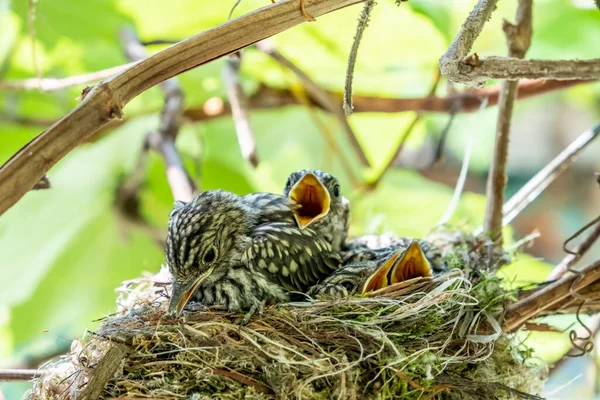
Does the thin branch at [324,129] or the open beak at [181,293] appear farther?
the thin branch at [324,129]

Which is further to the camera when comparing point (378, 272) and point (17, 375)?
point (378, 272)

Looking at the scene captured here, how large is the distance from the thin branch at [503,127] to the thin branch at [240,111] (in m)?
0.73

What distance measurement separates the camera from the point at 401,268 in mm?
1891

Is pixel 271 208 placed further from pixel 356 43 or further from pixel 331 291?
pixel 356 43

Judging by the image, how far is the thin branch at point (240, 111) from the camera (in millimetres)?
2283

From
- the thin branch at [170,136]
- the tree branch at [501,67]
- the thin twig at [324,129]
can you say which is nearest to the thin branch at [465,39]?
the tree branch at [501,67]

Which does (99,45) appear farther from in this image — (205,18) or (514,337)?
(514,337)

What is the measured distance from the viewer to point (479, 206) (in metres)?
3.13

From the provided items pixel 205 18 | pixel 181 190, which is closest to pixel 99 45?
pixel 205 18

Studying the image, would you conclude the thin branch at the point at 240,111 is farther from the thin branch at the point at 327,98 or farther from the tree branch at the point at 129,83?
the tree branch at the point at 129,83

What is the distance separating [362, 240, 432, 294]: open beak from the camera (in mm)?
1853

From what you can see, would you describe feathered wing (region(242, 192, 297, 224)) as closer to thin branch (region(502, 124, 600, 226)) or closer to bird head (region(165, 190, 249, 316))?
bird head (region(165, 190, 249, 316))

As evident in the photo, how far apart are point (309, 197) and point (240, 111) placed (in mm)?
487

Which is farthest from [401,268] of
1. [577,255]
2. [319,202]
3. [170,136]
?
[170,136]
